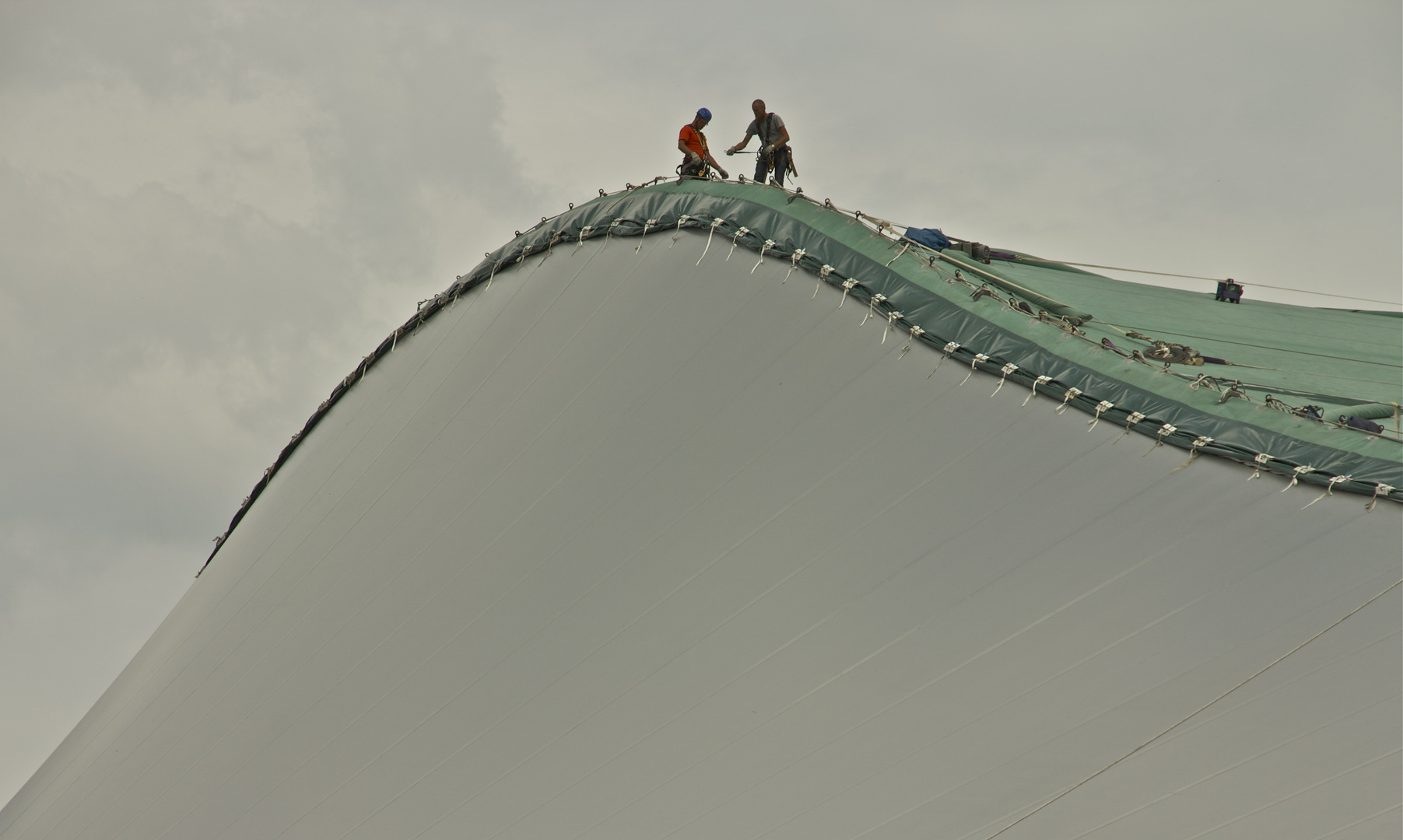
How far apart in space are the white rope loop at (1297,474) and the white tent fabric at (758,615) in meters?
0.03

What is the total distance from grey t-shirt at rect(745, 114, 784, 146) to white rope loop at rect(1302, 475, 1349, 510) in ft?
11.7

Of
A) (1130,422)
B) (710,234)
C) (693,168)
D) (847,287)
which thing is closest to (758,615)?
(847,287)

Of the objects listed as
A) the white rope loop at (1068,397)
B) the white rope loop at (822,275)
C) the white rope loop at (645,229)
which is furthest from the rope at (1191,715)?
the white rope loop at (645,229)

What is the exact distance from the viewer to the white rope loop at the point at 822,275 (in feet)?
14.8

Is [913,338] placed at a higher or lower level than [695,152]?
lower

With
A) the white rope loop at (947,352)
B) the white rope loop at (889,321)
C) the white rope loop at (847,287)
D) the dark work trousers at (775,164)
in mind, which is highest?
the dark work trousers at (775,164)

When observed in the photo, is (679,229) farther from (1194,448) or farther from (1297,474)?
(1297,474)

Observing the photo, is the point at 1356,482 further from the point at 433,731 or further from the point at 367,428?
the point at 367,428

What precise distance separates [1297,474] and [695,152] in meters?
3.14

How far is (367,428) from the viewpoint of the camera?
6281 mm

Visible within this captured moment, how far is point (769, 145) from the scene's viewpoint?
6234mm

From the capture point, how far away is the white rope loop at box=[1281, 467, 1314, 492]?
3436mm

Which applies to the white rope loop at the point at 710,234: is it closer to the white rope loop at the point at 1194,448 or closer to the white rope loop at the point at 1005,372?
the white rope loop at the point at 1005,372

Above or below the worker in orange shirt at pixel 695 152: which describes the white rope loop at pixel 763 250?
below
